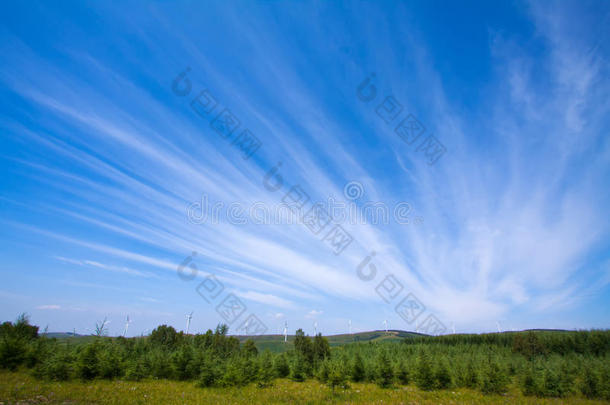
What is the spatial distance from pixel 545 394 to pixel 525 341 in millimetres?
49902

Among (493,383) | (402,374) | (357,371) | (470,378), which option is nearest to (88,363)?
(357,371)

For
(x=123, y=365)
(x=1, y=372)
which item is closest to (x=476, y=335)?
(x=123, y=365)

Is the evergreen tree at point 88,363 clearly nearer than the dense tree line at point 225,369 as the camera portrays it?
Yes

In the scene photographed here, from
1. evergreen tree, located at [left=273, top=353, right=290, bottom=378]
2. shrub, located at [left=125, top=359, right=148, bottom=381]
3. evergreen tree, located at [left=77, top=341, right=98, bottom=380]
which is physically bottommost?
evergreen tree, located at [left=273, top=353, right=290, bottom=378]

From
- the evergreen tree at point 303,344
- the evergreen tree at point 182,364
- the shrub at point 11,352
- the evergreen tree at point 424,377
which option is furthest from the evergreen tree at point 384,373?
the shrub at point 11,352

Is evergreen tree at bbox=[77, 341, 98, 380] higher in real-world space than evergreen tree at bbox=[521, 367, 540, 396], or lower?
higher

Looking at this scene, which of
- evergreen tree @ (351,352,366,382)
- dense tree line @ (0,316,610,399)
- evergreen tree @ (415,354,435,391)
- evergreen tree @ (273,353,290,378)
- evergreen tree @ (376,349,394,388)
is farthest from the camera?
evergreen tree @ (273,353,290,378)

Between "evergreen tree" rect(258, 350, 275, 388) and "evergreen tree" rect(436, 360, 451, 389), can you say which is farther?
"evergreen tree" rect(436, 360, 451, 389)

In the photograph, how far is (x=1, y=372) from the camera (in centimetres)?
1891

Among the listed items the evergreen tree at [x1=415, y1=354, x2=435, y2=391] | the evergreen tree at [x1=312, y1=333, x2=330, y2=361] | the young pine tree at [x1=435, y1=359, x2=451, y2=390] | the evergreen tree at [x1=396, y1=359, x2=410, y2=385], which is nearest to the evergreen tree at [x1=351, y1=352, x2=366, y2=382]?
the evergreen tree at [x1=396, y1=359, x2=410, y2=385]

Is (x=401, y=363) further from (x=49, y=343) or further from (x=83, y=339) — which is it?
(x=49, y=343)

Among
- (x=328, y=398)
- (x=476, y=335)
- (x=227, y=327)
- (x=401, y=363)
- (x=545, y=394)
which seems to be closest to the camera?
(x=328, y=398)

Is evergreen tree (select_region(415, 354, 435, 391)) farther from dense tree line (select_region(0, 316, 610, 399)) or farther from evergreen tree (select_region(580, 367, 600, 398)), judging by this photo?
evergreen tree (select_region(580, 367, 600, 398))

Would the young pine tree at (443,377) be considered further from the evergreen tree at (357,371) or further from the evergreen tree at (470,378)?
the evergreen tree at (357,371)
